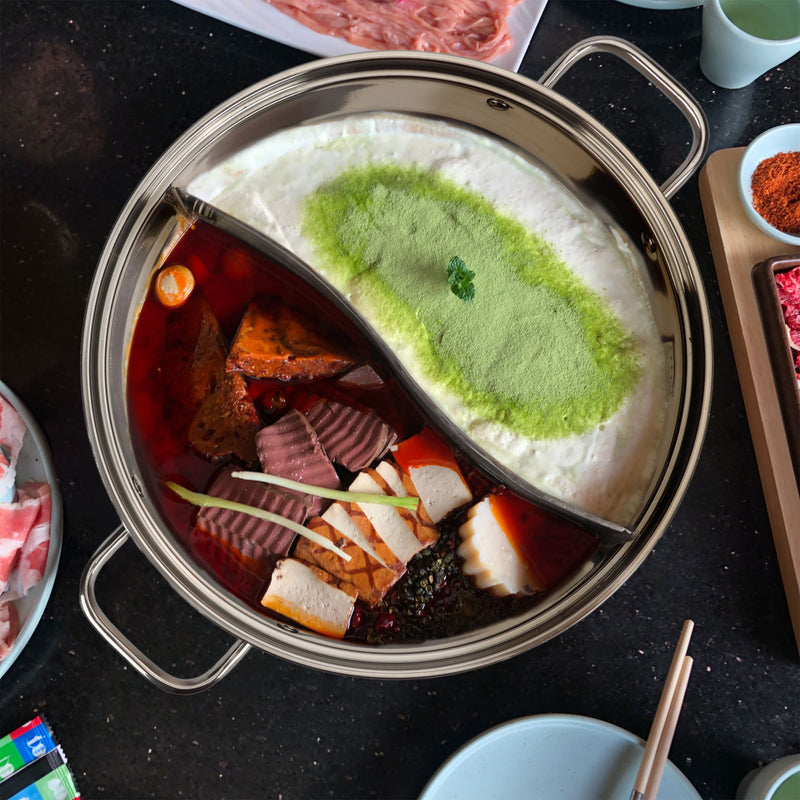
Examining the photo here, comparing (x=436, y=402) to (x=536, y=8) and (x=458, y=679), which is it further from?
(x=536, y=8)

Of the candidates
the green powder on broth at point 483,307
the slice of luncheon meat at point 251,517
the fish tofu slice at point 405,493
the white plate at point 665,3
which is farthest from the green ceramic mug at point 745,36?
the slice of luncheon meat at point 251,517

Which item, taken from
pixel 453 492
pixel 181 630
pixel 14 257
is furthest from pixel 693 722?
pixel 14 257

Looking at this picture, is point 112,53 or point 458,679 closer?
point 458,679

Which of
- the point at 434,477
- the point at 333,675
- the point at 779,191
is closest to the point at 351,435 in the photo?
the point at 434,477

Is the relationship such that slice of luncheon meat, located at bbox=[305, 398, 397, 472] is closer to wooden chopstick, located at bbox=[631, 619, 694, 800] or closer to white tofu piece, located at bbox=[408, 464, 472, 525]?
white tofu piece, located at bbox=[408, 464, 472, 525]

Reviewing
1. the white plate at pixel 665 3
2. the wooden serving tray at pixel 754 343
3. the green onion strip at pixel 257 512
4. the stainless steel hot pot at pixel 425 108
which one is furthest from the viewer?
the white plate at pixel 665 3

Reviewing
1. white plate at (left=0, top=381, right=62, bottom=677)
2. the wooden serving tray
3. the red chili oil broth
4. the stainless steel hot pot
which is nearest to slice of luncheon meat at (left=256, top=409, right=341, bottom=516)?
the red chili oil broth

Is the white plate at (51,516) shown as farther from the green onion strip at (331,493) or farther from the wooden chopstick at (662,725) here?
the wooden chopstick at (662,725)
